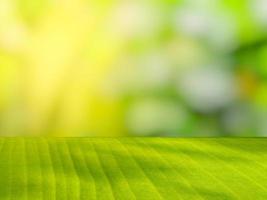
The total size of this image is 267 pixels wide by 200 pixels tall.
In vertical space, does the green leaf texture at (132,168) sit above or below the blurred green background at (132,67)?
below

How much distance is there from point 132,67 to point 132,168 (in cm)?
107

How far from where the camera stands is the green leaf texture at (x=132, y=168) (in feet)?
7.88

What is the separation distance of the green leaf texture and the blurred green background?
0.48 ft

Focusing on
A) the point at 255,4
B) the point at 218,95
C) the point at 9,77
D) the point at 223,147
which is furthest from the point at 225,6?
the point at 9,77

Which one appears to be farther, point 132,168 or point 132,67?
point 132,67

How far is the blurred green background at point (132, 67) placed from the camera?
12.4ft

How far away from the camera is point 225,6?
3906 mm

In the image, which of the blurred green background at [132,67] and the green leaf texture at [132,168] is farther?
the blurred green background at [132,67]

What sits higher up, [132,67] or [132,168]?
[132,67]

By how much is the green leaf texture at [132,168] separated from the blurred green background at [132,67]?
147mm

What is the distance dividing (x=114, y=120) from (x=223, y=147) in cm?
62

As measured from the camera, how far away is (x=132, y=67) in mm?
3830

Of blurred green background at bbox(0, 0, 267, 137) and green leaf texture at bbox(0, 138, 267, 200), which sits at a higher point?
blurred green background at bbox(0, 0, 267, 137)

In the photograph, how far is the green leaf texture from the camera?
7.88ft
